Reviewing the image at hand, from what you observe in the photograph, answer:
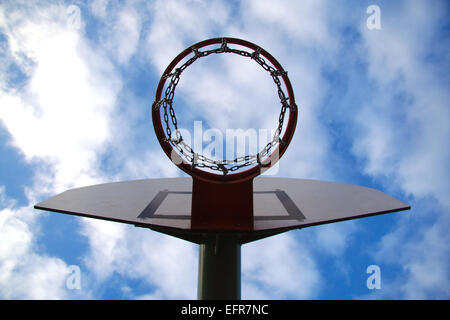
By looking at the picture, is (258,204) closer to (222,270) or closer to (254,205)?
(254,205)

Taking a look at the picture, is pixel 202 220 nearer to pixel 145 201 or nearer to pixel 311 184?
pixel 145 201

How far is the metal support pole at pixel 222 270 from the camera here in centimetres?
389

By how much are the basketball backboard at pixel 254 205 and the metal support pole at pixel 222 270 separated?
21cm

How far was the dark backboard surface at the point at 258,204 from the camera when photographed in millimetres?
3275

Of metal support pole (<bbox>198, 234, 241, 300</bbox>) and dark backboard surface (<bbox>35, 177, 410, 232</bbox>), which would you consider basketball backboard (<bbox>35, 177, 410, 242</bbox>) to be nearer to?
dark backboard surface (<bbox>35, 177, 410, 232</bbox>)

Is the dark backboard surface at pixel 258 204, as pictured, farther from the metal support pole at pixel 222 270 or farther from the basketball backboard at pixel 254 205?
the metal support pole at pixel 222 270

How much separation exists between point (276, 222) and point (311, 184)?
6.19 ft

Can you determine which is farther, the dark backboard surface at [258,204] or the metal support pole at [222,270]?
the metal support pole at [222,270]

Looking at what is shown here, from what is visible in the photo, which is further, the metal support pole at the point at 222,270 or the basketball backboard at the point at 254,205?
the metal support pole at the point at 222,270

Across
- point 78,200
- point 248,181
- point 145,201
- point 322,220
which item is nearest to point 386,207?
point 322,220

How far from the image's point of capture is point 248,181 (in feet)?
10.9

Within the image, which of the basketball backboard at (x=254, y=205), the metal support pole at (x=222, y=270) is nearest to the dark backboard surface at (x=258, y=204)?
the basketball backboard at (x=254, y=205)

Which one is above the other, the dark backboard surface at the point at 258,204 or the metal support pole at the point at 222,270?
the dark backboard surface at the point at 258,204

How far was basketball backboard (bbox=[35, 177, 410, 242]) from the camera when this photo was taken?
3.24 meters
